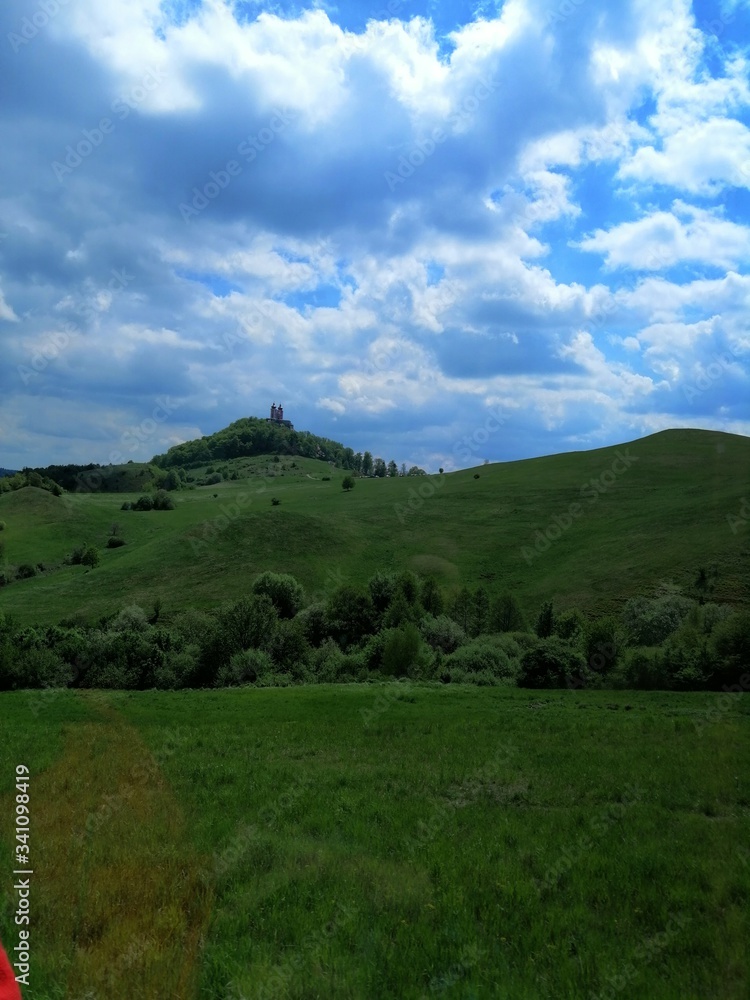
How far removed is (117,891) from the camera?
8.23 meters

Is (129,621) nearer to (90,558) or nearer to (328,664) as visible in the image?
(328,664)

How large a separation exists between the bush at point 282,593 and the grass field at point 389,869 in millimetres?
53284

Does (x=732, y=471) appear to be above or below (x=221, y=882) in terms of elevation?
above

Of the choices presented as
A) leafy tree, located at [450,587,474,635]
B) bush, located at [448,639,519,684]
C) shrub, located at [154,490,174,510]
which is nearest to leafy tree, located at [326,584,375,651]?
leafy tree, located at [450,587,474,635]

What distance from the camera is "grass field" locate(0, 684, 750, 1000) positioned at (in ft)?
21.6

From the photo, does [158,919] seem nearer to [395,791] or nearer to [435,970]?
[435,970]

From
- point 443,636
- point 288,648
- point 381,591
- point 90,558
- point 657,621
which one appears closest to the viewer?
point 288,648

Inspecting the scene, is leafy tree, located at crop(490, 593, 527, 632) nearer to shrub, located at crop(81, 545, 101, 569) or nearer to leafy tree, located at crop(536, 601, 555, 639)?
leafy tree, located at crop(536, 601, 555, 639)

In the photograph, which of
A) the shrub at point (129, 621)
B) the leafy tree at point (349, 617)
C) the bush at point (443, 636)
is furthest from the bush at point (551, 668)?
the shrub at point (129, 621)

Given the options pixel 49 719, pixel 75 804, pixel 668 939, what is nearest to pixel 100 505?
pixel 49 719

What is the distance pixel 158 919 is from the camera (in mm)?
7496

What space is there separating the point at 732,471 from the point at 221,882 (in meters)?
129

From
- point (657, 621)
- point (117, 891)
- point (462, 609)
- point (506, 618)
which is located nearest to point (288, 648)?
point (462, 609)

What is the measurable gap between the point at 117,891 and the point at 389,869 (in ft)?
12.5
